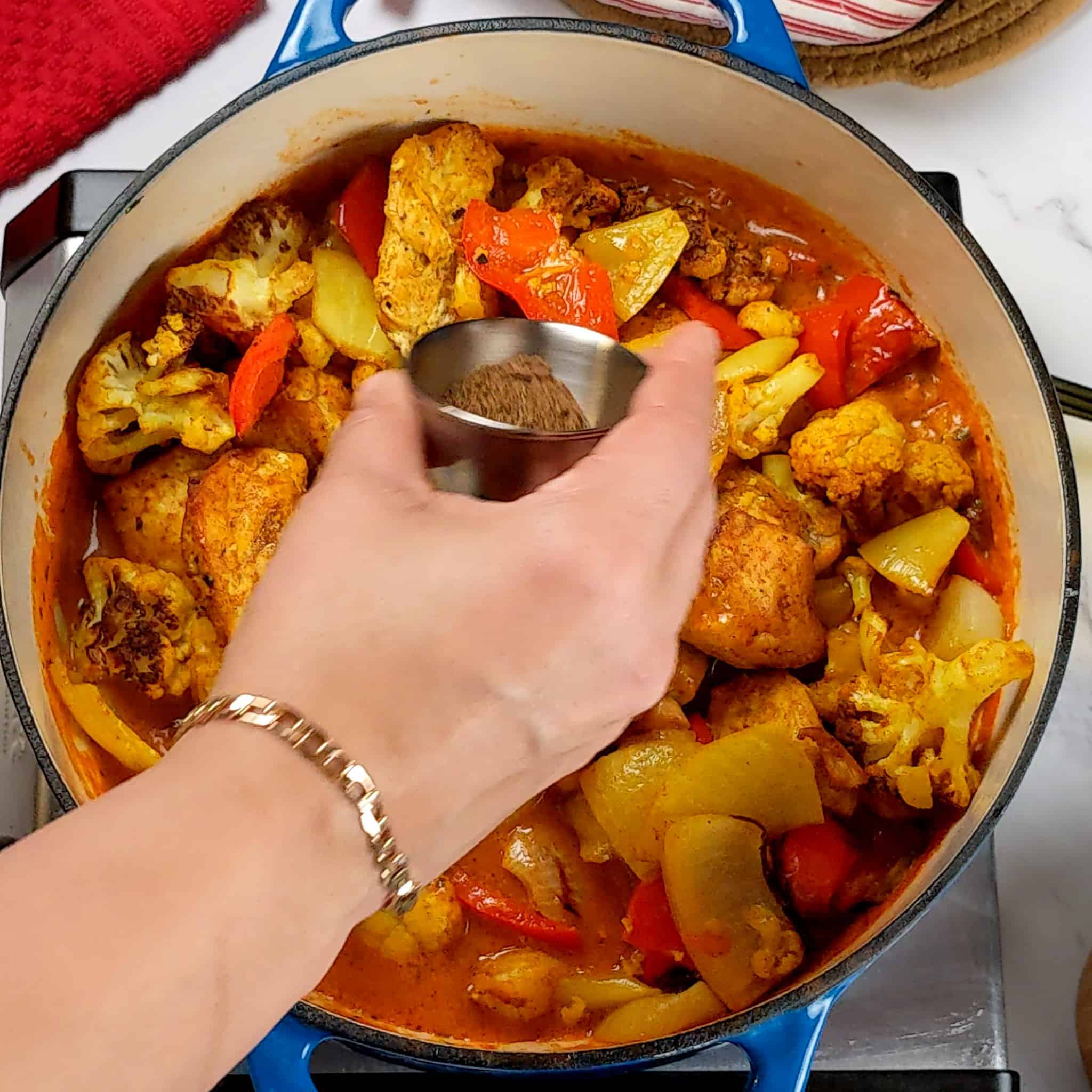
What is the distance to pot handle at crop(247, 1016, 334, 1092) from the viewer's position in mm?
949

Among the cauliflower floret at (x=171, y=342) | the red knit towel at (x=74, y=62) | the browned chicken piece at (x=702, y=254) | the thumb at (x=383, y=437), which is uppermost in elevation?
the red knit towel at (x=74, y=62)

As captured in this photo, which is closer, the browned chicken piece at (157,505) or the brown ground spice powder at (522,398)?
the brown ground spice powder at (522,398)

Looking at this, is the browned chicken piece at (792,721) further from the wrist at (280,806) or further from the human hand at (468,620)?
the wrist at (280,806)

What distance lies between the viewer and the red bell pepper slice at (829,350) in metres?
1.26

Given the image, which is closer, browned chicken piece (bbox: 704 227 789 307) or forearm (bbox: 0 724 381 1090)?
forearm (bbox: 0 724 381 1090)

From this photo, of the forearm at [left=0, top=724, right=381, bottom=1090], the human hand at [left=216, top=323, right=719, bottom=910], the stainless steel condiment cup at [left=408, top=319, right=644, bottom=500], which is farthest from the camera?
the stainless steel condiment cup at [left=408, top=319, right=644, bottom=500]

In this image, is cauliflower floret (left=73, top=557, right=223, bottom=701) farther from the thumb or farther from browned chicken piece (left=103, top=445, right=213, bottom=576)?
the thumb

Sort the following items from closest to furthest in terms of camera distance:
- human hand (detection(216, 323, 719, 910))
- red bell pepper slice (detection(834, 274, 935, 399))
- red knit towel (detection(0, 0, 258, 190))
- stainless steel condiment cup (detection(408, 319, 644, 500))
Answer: human hand (detection(216, 323, 719, 910))
stainless steel condiment cup (detection(408, 319, 644, 500))
red bell pepper slice (detection(834, 274, 935, 399))
red knit towel (detection(0, 0, 258, 190))

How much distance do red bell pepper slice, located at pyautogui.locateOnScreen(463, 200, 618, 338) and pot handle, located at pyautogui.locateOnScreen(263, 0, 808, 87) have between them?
239 mm

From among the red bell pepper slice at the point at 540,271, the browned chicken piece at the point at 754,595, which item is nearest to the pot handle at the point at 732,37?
the red bell pepper slice at the point at 540,271

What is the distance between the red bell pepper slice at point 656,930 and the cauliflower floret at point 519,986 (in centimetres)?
9

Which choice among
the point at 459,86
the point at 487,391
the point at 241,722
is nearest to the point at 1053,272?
the point at 459,86

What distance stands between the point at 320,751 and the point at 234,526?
1.76ft

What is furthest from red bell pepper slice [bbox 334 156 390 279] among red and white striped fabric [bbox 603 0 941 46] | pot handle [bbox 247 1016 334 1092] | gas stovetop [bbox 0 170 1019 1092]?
pot handle [bbox 247 1016 334 1092]
